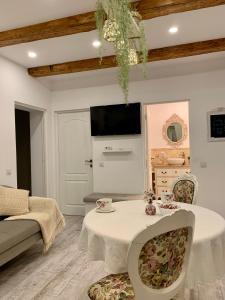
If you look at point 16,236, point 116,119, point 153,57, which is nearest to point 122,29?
point 153,57

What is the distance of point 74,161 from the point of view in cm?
525

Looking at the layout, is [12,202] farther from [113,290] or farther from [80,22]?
[80,22]

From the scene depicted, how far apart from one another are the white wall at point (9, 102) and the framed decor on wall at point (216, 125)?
319 centimetres

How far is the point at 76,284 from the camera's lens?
2564 millimetres

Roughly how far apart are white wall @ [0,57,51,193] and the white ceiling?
0.19 m

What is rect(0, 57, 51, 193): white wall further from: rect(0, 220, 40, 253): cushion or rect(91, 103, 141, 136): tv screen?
rect(91, 103, 141, 136): tv screen

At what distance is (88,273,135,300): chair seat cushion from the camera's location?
149 cm

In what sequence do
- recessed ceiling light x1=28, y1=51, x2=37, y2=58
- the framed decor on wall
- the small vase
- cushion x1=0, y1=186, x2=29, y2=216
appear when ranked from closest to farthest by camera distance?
1. the small vase
2. cushion x1=0, y1=186, x2=29, y2=216
3. recessed ceiling light x1=28, y1=51, x2=37, y2=58
4. the framed decor on wall

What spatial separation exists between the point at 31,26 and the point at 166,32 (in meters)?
1.69

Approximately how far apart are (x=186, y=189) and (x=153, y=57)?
2.12m

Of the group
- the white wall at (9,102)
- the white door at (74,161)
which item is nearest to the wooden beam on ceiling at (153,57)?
the white wall at (9,102)

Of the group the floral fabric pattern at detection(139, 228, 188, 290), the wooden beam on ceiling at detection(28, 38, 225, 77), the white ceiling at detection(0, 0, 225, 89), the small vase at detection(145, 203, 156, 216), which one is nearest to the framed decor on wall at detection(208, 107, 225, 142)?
the white ceiling at detection(0, 0, 225, 89)

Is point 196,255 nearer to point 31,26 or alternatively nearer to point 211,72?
point 31,26

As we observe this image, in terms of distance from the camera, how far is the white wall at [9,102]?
3887mm
